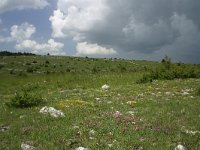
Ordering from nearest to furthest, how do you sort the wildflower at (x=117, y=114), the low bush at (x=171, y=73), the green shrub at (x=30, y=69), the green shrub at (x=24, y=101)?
the wildflower at (x=117, y=114) < the green shrub at (x=24, y=101) < the low bush at (x=171, y=73) < the green shrub at (x=30, y=69)

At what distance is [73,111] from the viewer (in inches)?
765

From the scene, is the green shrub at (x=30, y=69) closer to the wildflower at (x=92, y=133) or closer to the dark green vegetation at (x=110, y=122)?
the dark green vegetation at (x=110, y=122)

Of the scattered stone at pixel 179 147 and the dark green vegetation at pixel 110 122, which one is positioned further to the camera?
the dark green vegetation at pixel 110 122

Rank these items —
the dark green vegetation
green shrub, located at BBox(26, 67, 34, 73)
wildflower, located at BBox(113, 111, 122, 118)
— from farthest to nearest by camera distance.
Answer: green shrub, located at BBox(26, 67, 34, 73)
wildflower, located at BBox(113, 111, 122, 118)
the dark green vegetation

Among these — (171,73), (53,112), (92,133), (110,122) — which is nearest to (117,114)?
(110,122)

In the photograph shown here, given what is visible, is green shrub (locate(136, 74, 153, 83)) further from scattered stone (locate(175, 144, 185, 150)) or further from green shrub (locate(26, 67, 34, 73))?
green shrub (locate(26, 67, 34, 73))

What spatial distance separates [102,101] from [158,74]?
17729 mm

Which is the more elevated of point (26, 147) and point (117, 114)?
point (117, 114)

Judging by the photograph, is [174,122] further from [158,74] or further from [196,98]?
[158,74]

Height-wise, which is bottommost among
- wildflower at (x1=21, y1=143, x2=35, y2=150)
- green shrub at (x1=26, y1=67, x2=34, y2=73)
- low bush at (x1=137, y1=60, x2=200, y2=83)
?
green shrub at (x1=26, y1=67, x2=34, y2=73)

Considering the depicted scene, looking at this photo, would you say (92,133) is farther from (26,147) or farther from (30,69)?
(30,69)

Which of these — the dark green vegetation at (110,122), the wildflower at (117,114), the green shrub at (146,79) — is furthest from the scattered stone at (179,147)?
the green shrub at (146,79)

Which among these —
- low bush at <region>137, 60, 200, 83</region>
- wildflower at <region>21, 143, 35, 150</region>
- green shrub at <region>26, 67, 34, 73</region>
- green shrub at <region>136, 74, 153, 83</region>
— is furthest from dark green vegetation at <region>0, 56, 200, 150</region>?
green shrub at <region>26, 67, 34, 73</region>

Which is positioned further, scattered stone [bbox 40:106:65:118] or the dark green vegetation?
scattered stone [bbox 40:106:65:118]
